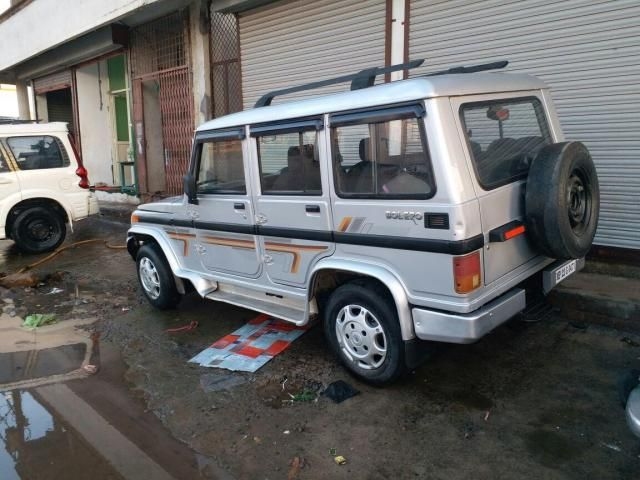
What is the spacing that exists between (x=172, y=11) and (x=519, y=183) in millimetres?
9424

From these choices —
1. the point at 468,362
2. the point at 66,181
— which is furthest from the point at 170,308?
the point at 66,181

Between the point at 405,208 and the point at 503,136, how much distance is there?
0.90 m

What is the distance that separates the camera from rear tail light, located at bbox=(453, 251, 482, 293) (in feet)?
9.48

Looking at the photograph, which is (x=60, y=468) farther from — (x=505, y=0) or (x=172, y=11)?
(x=172, y=11)

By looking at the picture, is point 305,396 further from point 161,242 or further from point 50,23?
point 50,23

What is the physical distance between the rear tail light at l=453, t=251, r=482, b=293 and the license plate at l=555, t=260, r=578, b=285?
978mm

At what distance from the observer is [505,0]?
5.68 m

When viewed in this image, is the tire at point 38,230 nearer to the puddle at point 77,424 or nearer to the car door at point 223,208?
the puddle at point 77,424

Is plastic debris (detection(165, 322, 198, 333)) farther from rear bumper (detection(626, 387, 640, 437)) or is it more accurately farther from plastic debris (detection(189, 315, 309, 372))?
rear bumper (detection(626, 387, 640, 437))

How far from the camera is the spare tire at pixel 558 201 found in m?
3.08

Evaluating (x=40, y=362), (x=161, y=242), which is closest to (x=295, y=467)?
(x=40, y=362)

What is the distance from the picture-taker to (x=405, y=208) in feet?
10.2

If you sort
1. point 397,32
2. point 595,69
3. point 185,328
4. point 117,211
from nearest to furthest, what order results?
point 185,328, point 595,69, point 397,32, point 117,211

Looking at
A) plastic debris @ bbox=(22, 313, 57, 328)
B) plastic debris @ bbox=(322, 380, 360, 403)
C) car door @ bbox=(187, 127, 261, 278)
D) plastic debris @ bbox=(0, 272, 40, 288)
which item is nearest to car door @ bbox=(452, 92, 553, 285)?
plastic debris @ bbox=(322, 380, 360, 403)
